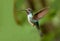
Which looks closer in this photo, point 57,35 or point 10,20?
point 57,35

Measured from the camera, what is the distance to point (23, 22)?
136 centimetres

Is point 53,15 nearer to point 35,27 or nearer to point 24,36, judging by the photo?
point 35,27

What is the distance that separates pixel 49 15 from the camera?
1.26 m

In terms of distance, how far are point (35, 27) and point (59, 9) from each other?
9.1 inches

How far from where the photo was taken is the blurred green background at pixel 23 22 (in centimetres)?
124

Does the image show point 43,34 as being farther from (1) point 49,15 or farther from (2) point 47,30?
(1) point 49,15

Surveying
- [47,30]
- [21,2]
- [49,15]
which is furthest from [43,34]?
[21,2]

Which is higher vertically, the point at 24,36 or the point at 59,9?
the point at 59,9

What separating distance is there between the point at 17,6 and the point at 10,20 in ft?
0.47

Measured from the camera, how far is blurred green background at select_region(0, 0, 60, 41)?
4.08 ft

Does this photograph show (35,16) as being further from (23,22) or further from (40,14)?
(23,22)

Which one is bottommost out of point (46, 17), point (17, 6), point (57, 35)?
point (57, 35)

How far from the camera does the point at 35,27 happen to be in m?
1.29

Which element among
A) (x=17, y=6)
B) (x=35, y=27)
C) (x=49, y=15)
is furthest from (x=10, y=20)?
(x=49, y=15)
